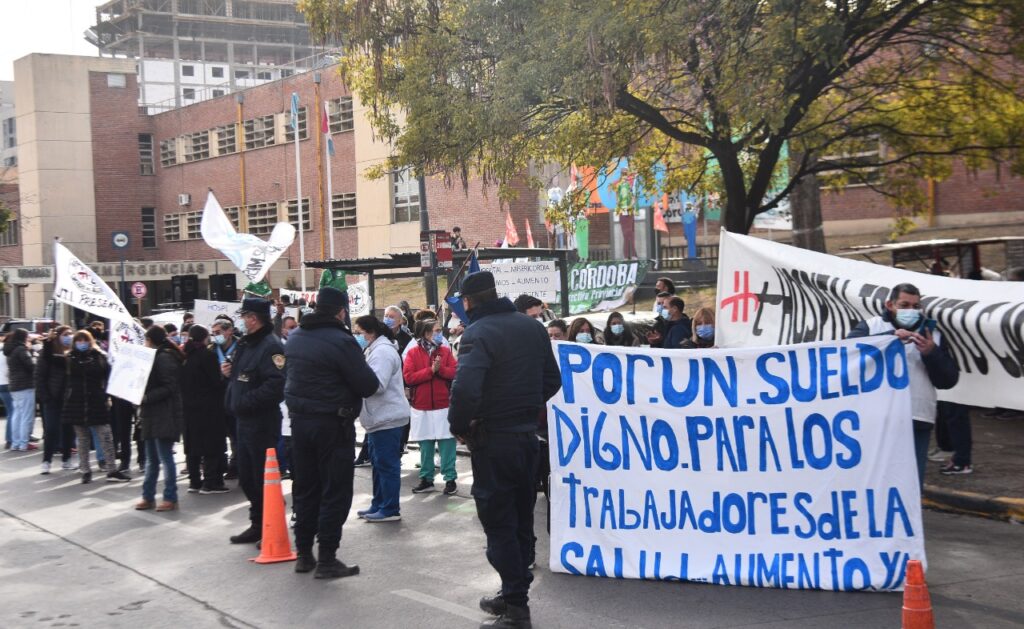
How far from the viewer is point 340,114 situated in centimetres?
4503

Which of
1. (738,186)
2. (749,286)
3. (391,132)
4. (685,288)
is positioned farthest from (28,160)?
(749,286)

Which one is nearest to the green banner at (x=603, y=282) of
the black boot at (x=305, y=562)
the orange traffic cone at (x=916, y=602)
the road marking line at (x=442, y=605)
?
the black boot at (x=305, y=562)

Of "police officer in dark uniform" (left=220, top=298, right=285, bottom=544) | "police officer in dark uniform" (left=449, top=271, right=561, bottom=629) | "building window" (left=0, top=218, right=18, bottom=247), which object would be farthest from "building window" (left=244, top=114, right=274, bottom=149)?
"police officer in dark uniform" (left=449, top=271, right=561, bottom=629)

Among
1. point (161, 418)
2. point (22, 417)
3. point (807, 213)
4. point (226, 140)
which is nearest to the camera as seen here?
point (161, 418)

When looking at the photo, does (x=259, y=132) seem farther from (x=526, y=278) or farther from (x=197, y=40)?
(x=197, y=40)

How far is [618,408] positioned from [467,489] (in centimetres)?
435

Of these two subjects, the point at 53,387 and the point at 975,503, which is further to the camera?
the point at 53,387

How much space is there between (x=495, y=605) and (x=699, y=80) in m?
9.38

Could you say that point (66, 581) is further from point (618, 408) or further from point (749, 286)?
point (749, 286)

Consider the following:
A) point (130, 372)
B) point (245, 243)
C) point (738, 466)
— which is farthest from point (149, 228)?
point (738, 466)

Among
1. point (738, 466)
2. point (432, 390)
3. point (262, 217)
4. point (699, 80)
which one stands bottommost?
point (738, 466)

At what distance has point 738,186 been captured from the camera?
48.6 ft

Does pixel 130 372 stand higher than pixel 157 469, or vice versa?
pixel 130 372

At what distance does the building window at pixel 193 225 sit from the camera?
55.8m
